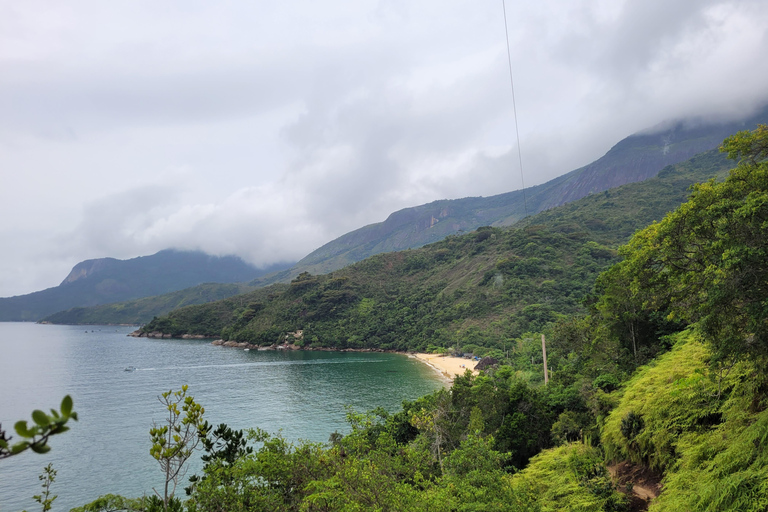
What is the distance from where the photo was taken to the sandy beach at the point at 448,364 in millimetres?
54306

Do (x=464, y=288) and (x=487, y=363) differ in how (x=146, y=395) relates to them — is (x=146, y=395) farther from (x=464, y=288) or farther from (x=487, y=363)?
(x=464, y=288)

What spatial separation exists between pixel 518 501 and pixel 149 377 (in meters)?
59.3

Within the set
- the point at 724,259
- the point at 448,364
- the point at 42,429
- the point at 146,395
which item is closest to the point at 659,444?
the point at 724,259

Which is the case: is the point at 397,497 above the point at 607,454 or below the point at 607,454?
above

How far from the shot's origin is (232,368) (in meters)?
63.2

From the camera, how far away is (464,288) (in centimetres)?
9044

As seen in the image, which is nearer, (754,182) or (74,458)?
(754,182)

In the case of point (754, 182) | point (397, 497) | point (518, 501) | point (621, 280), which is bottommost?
point (518, 501)

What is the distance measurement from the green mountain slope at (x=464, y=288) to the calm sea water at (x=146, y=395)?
12058 mm

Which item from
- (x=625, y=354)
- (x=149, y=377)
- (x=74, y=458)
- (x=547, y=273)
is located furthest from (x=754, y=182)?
(x=547, y=273)

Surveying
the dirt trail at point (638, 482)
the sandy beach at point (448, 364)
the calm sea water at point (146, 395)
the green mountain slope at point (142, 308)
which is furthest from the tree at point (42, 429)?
the green mountain slope at point (142, 308)

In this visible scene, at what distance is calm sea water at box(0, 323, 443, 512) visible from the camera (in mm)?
24617

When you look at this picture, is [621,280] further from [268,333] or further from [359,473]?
[268,333]

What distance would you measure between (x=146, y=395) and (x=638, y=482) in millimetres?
48817
